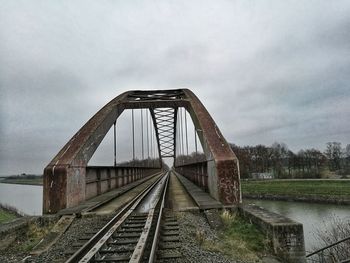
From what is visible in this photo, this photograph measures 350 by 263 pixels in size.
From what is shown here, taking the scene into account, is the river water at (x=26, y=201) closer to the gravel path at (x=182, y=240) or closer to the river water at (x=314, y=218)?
the gravel path at (x=182, y=240)

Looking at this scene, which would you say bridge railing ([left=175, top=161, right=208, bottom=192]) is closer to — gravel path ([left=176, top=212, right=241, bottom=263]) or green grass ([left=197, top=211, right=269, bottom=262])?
A: gravel path ([left=176, top=212, right=241, bottom=263])

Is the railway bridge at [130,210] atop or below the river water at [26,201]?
atop

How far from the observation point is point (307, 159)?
219 feet

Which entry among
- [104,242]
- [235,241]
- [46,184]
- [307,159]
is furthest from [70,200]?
[307,159]

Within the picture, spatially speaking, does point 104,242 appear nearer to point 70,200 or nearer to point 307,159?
point 70,200

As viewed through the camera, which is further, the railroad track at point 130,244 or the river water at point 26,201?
the river water at point 26,201

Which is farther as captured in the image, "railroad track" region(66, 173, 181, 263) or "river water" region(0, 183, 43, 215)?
"river water" region(0, 183, 43, 215)

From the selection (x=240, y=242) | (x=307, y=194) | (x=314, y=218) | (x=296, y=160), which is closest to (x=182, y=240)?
(x=240, y=242)

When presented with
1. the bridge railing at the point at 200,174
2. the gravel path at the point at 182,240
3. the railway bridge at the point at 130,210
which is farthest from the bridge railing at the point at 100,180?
the bridge railing at the point at 200,174

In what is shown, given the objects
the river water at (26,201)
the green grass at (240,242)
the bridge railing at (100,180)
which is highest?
the bridge railing at (100,180)

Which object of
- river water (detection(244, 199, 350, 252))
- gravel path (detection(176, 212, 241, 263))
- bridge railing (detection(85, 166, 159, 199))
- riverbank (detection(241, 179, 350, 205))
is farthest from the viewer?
riverbank (detection(241, 179, 350, 205))

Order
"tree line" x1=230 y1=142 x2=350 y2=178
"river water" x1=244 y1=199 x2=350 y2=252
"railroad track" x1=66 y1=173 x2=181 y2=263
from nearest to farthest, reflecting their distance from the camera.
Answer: "railroad track" x1=66 y1=173 x2=181 y2=263, "river water" x1=244 y1=199 x2=350 y2=252, "tree line" x1=230 y1=142 x2=350 y2=178

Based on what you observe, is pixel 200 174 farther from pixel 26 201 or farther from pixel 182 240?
pixel 26 201

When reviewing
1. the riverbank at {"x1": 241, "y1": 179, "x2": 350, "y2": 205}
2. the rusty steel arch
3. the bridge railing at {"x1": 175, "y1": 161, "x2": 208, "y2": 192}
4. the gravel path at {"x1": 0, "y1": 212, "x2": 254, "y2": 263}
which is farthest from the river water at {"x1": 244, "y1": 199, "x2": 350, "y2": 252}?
the gravel path at {"x1": 0, "y1": 212, "x2": 254, "y2": 263}
